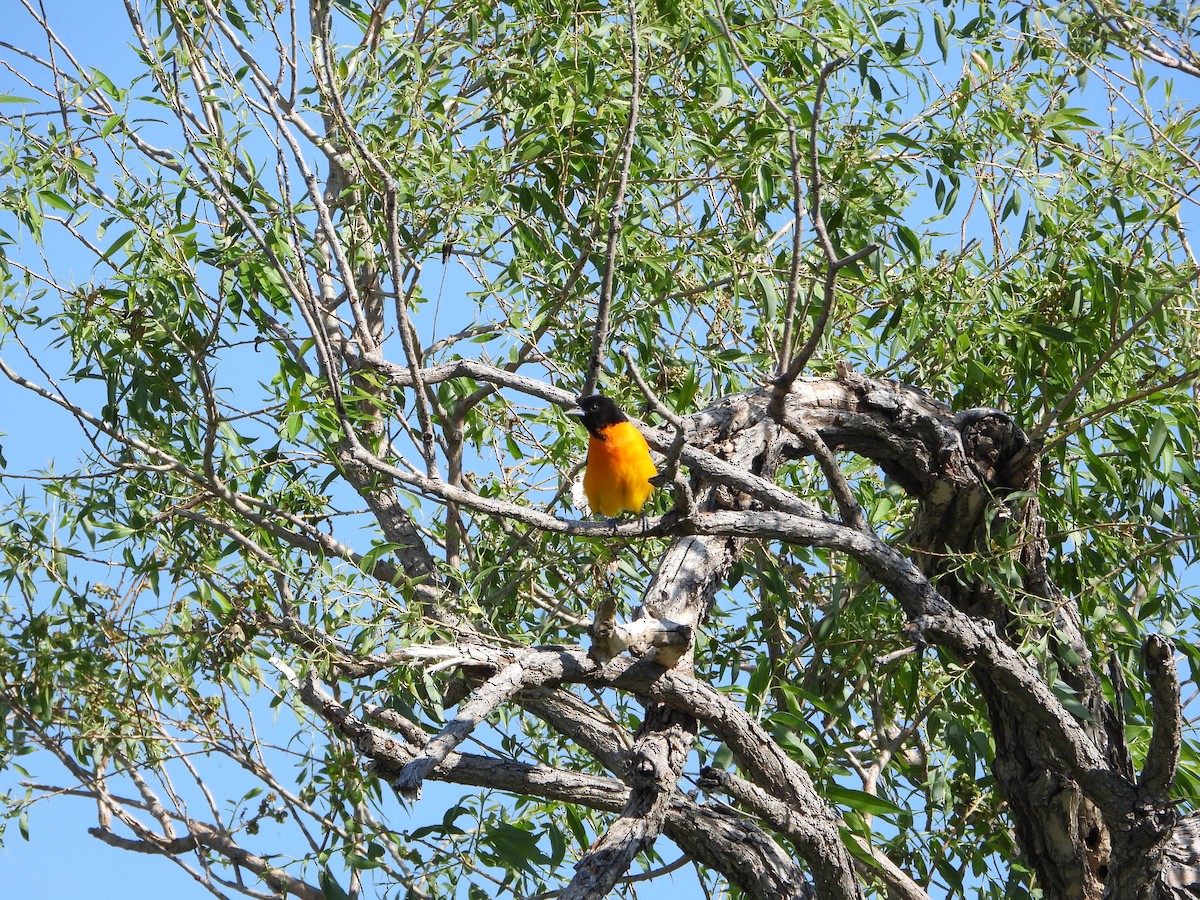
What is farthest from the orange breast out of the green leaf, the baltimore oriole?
the green leaf

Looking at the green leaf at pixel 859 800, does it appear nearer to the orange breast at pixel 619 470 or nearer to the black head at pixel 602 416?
the orange breast at pixel 619 470

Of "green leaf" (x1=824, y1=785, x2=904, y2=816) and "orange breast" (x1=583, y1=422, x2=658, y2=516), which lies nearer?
"green leaf" (x1=824, y1=785, x2=904, y2=816)

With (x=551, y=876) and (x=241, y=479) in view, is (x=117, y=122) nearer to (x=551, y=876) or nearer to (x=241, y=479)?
(x=241, y=479)

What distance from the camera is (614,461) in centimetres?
398

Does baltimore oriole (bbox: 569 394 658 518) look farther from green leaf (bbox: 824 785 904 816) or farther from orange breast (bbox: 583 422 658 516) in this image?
green leaf (bbox: 824 785 904 816)

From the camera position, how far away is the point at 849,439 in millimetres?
3678

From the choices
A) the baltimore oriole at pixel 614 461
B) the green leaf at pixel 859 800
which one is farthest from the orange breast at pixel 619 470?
the green leaf at pixel 859 800

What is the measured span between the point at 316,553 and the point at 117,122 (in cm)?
156

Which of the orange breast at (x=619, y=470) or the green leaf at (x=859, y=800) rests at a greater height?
the orange breast at (x=619, y=470)

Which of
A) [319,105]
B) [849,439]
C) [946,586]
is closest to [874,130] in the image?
[849,439]

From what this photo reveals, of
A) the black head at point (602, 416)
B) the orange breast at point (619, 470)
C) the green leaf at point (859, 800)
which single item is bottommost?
the green leaf at point (859, 800)

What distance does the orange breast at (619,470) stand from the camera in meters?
3.94

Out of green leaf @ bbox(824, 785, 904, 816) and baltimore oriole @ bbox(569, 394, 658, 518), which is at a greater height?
baltimore oriole @ bbox(569, 394, 658, 518)

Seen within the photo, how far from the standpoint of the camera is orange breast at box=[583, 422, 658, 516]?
12.9 feet
